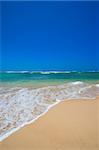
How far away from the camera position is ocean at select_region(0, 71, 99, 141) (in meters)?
2.37

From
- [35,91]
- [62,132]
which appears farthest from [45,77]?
[62,132]

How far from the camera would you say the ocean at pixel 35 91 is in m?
2.37

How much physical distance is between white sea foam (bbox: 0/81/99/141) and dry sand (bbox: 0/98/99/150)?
0.34 ft

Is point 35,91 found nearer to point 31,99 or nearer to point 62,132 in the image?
point 31,99

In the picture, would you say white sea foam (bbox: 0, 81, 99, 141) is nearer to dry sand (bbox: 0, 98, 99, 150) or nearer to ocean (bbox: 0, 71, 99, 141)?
ocean (bbox: 0, 71, 99, 141)

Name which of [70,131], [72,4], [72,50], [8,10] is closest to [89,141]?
[70,131]

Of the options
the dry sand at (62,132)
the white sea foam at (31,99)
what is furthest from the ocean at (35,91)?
the dry sand at (62,132)

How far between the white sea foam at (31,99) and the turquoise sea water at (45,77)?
5 cm

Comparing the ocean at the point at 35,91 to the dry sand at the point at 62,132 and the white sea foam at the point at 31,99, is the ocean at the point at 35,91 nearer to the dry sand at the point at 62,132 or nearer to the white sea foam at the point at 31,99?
the white sea foam at the point at 31,99

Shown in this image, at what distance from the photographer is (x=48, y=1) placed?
2.34m

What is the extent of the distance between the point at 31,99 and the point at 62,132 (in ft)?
1.62

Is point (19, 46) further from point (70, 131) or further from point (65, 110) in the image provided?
point (70, 131)

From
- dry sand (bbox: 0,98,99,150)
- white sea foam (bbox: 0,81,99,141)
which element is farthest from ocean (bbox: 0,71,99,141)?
dry sand (bbox: 0,98,99,150)

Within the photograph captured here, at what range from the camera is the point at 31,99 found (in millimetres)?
2504
